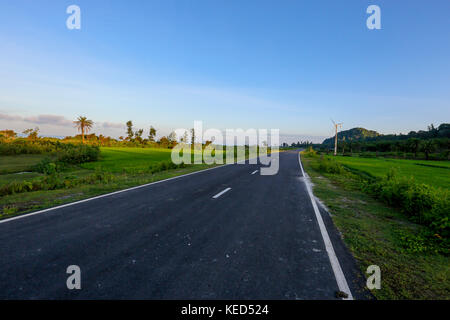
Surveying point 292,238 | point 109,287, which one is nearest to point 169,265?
point 109,287

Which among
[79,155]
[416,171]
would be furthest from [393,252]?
[79,155]

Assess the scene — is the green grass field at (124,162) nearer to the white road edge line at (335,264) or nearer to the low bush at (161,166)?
the low bush at (161,166)

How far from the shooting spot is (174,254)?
3.30 metres

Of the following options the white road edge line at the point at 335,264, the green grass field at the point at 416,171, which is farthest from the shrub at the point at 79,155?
the green grass field at the point at 416,171

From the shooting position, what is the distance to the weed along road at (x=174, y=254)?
2463 millimetres

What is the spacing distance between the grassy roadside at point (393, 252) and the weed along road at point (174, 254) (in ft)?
1.23

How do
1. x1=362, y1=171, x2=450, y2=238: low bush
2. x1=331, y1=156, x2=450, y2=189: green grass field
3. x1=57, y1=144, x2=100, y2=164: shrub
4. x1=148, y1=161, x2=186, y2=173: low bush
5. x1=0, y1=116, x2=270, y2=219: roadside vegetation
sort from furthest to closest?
x1=57, y1=144, x2=100, y2=164: shrub, x1=148, y1=161, x2=186, y2=173: low bush, x1=331, y1=156, x2=450, y2=189: green grass field, x1=0, y1=116, x2=270, y2=219: roadside vegetation, x1=362, y1=171, x2=450, y2=238: low bush

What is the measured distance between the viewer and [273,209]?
6043 mm

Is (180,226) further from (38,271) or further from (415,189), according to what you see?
(415,189)

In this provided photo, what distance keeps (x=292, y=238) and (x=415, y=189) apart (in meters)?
5.50

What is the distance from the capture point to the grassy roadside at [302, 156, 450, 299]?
8.63ft

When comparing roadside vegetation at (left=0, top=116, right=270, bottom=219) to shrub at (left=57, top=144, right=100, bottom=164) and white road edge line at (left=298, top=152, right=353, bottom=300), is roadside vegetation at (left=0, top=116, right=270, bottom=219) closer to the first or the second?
shrub at (left=57, top=144, right=100, bottom=164)

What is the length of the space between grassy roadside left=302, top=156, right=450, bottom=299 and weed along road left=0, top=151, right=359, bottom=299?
0.37 m

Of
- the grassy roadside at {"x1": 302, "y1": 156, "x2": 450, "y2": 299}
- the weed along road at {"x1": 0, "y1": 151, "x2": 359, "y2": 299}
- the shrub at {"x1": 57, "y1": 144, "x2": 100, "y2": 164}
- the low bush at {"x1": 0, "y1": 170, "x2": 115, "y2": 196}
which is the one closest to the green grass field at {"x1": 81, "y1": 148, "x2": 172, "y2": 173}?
the shrub at {"x1": 57, "y1": 144, "x2": 100, "y2": 164}
